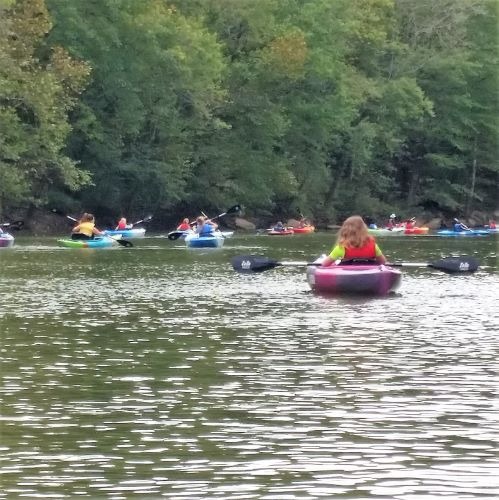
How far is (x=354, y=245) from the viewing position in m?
25.1

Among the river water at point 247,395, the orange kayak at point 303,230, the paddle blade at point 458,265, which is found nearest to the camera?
the river water at point 247,395

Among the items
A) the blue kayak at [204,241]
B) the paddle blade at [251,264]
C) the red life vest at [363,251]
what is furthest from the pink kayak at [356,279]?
the blue kayak at [204,241]

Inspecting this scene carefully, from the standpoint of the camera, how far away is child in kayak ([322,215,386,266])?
2478 centimetres

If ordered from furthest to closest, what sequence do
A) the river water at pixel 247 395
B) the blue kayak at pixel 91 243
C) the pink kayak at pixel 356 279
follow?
the blue kayak at pixel 91 243 < the pink kayak at pixel 356 279 < the river water at pixel 247 395

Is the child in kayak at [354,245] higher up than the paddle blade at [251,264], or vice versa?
the child in kayak at [354,245]

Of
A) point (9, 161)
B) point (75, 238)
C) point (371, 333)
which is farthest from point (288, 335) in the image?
point (9, 161)

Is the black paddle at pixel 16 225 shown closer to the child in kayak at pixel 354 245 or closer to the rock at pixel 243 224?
the rock at pixel 243 224

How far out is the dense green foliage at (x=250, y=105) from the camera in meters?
58.0

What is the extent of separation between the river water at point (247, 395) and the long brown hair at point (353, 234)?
1044mm

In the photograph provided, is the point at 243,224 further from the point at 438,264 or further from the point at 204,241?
the point at 438,264

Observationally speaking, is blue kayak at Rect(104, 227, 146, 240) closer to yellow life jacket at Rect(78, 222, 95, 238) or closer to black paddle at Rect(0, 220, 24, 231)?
black paddle at Rect(0, 220, 24, 231)

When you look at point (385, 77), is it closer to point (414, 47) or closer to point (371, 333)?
point (414, 47)

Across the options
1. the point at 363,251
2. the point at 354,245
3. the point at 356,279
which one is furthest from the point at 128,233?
the point at 356,279

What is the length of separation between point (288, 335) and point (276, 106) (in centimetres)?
5117
